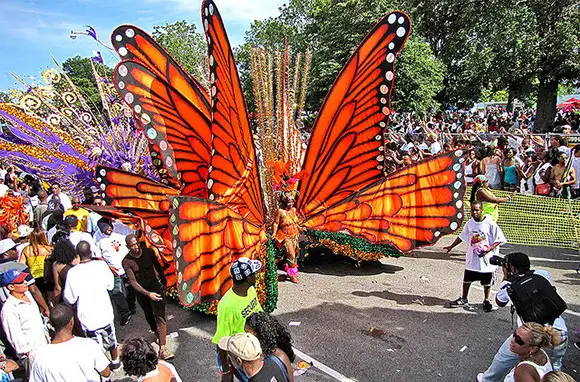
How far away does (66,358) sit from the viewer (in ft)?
9.61

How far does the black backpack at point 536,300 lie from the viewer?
11.0 feet

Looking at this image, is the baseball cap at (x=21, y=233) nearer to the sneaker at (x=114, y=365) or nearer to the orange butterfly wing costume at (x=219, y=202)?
the sneaker at (x=114, y=365)

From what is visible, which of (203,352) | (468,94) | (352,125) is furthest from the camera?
(468,94)

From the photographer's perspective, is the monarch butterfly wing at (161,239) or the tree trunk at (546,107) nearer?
the monarch butterfly wing at (161,239)

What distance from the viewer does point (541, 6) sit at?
17.2 metres

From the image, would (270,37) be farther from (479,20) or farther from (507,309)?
(507,309)

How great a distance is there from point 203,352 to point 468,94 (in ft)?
70.3

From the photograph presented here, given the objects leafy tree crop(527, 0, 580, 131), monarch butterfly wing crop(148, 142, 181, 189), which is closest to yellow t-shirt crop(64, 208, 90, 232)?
monarch butterfly wing crop(148, 142, 181, 189)

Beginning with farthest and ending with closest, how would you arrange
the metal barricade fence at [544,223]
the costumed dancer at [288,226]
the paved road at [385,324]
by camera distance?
1. the metal barricade fence at [544,223]
2. the costumed dancer at [288,226]
3. the paved road at [385,324]

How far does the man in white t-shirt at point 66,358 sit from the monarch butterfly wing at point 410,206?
4.05m

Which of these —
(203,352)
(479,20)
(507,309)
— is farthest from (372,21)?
(203,352)

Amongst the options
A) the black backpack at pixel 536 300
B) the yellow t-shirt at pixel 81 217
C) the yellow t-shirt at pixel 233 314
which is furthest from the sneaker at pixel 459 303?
the yellow t-shirt at pixel 81 217

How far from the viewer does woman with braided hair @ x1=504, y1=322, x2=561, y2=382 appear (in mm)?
2830

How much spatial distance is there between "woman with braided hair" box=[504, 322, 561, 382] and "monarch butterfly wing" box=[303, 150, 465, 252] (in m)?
2.71
